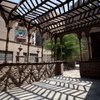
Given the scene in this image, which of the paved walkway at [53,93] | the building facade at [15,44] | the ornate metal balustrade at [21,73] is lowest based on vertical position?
the paved walkway at [53,93]

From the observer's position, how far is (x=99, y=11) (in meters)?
6.15

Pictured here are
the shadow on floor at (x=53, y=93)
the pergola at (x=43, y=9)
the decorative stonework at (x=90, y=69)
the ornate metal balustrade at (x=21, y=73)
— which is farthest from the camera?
the decorative stonework at (x=90, y=69)

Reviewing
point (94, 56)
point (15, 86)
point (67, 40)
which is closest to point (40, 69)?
point (15, 86)

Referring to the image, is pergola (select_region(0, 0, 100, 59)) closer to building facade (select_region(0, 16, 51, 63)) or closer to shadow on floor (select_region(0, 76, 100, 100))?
shadow on floor (select_region(0, 76, 100, 100))

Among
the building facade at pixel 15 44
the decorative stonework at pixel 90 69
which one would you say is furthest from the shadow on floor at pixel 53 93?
the building facade at pixel 15 44

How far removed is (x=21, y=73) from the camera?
606cm

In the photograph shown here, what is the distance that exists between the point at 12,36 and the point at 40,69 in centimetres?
1443

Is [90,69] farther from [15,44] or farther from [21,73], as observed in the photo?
[15,44]

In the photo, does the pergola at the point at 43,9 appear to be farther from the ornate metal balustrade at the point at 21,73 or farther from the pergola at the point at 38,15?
the ornate metal balustrade at the point at 21,73

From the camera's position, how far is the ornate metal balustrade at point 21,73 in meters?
5.14

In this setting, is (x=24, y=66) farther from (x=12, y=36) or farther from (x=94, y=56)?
(x=12, y=36)

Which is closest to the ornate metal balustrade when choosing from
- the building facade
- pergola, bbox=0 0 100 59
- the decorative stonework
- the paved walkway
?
the paved walkway

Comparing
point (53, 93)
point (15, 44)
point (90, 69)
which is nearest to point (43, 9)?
point (53, 93)

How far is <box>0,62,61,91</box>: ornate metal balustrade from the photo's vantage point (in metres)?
5.14
